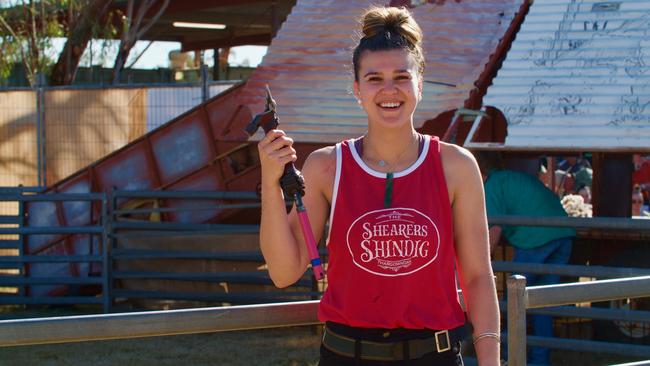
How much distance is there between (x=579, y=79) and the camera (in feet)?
29.6

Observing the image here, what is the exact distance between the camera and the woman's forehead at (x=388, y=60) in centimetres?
319

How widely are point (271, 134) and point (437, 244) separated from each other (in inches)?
23.9

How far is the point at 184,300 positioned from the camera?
452 inches

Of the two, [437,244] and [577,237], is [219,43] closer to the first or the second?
[577,237]

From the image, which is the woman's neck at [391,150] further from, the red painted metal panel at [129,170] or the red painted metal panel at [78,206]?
the red painted metal panel at [78,206]

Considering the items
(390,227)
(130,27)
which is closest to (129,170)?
(390,227)

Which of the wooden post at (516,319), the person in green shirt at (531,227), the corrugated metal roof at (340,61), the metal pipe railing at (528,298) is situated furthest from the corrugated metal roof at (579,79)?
the wooden post at (516,319)

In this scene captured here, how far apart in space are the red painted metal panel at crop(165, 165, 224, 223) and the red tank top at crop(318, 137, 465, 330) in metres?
8.84

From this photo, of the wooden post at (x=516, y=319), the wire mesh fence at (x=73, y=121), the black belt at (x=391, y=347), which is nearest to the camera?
the black belt at (x=391, y=347)

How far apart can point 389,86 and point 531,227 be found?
5.50 meters

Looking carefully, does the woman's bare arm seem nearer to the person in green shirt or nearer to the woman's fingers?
the woman's fingers

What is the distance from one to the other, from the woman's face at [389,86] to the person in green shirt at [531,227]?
5135mm

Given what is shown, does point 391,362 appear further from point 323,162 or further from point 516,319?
point 516,319

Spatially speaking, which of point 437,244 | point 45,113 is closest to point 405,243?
point 437,244
